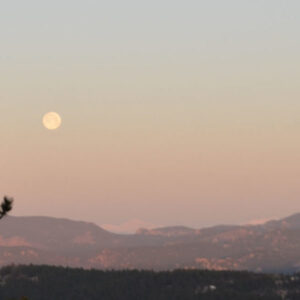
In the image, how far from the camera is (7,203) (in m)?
53.3
